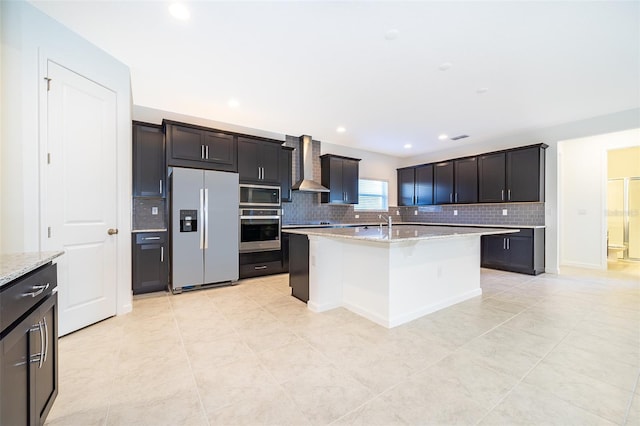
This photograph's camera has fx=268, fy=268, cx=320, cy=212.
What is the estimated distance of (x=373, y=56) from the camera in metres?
2.72

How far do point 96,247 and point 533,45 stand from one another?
15.4ft

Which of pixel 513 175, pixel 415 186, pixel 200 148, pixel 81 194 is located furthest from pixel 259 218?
pixel 513 175

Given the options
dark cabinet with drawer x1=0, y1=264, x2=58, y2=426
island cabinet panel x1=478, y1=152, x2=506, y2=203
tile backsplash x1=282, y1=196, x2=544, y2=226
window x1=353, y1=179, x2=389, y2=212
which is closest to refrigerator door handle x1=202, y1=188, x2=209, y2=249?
tile backsplash x1=282, y1=196, x2=544, y2=226

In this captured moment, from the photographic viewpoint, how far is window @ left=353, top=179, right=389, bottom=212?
6777 millimetres

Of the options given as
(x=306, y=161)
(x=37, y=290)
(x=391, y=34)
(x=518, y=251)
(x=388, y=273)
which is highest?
(x=391, y=34)

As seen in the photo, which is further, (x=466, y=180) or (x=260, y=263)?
(x=466, y=180)

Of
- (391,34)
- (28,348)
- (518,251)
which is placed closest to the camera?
(28,348)

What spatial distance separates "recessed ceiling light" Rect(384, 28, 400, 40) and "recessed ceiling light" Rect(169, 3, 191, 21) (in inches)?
65.6

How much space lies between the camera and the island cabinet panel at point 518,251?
4.80 meters

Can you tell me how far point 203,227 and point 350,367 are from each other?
285cm

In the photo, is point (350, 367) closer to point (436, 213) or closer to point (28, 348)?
point (28, 348)

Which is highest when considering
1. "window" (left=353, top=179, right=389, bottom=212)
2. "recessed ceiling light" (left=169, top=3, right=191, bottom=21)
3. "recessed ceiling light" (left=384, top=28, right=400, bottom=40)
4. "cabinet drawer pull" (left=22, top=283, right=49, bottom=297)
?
"recessed ceiling light" (left=169, top=3, right=191, bottom=21)

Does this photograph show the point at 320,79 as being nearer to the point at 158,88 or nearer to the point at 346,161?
the point at 158,88

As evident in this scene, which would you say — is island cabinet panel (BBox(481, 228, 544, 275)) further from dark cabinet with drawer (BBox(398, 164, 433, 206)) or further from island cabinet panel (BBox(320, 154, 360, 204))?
island cabinet panel (BBox(320, 154, 360, 204))
